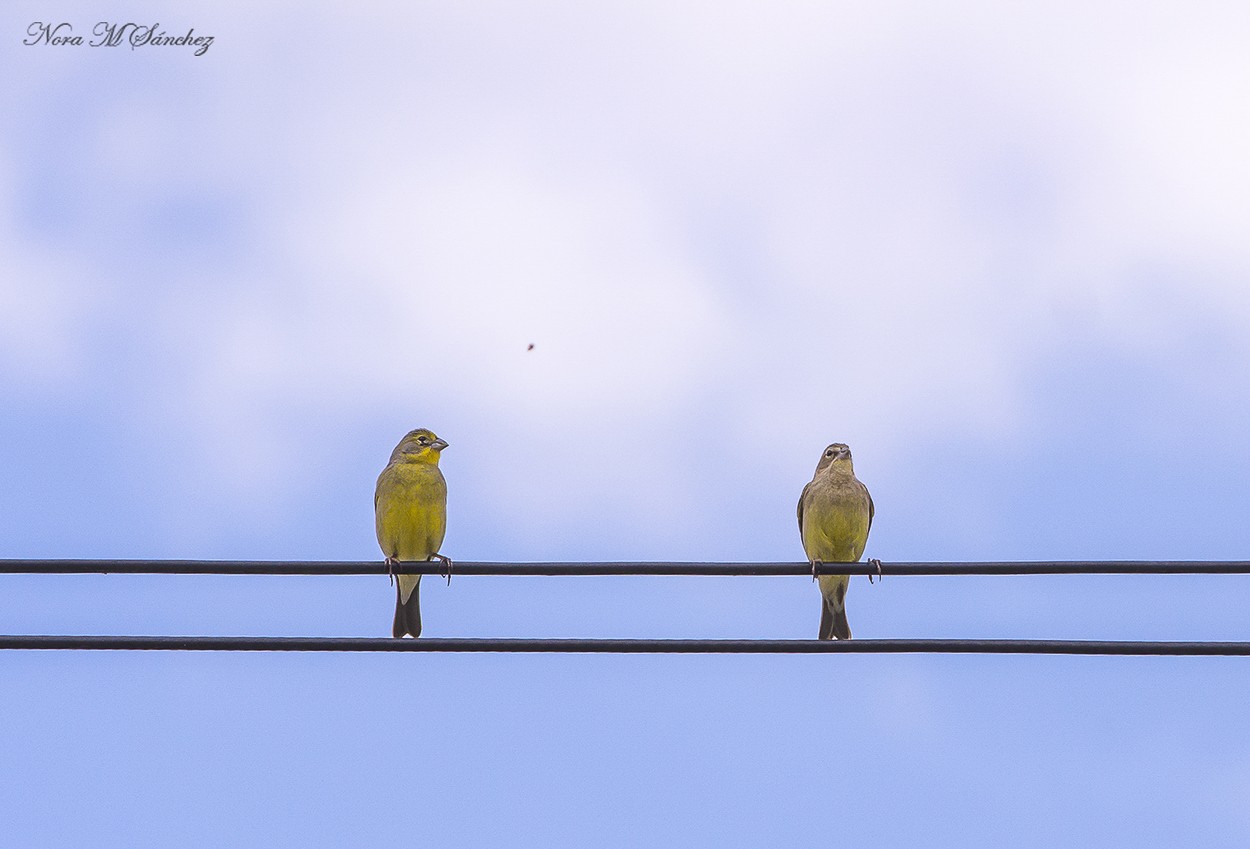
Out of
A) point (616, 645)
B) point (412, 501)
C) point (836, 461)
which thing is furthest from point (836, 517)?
point (616, 645)

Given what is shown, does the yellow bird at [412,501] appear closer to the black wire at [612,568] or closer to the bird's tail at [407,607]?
the bird's tail at [407,607]

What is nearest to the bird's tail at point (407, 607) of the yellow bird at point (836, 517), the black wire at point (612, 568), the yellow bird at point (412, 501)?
the yellow bird at point (412, 501)

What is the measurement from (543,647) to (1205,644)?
Answer: 8.20ft

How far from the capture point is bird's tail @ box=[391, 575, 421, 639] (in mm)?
13023

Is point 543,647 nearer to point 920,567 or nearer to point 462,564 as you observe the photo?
point 462,564

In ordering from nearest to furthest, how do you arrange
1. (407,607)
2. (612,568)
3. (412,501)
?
1. (612,568)
2. (412,501)
3. (407,607)

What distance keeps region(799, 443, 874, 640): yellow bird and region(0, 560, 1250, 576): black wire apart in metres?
5.01

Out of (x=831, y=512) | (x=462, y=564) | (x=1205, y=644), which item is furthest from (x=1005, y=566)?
(x=831, y=512)

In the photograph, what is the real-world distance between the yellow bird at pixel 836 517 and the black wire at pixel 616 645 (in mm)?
5215

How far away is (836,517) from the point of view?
1237 centimetres

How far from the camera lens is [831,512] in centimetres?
1238

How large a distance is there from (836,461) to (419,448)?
9.80 ft

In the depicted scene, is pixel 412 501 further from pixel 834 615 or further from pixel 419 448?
pixel 834 615

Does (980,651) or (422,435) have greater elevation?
(422,435)
